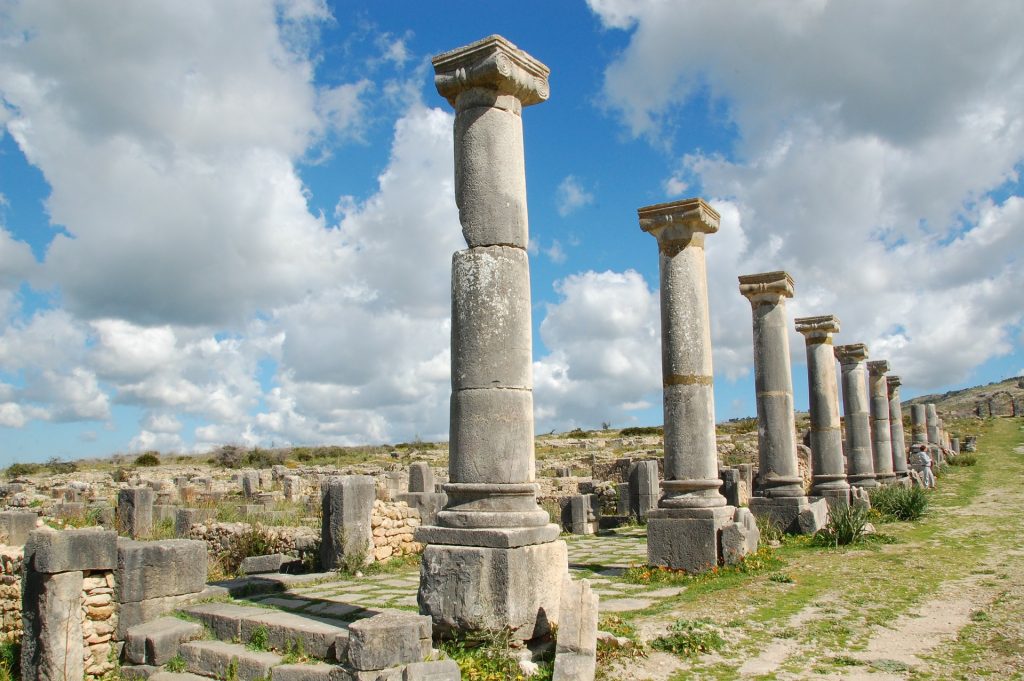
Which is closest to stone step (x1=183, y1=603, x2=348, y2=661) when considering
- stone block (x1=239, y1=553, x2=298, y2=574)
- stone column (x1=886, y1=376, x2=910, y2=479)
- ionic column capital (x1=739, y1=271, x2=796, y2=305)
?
stone block (x1=239, y1=553, x2=298, y2=574)

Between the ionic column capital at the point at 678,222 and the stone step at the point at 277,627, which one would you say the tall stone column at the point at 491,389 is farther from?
the ionic column capital at the point at 678,222

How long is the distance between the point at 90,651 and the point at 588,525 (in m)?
11.6

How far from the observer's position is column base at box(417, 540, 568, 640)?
244 inches

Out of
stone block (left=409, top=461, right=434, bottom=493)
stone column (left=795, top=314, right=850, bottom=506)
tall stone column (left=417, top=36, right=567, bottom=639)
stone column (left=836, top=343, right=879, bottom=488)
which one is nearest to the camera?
tall stone column (left=417, top=36, right=567, bottom=639)

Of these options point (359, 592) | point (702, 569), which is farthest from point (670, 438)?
point (359, 592)

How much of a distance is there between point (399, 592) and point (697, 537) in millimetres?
3994

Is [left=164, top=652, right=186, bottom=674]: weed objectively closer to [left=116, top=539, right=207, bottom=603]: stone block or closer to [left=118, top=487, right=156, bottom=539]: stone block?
[left=116, top=539, right=207, bottom=603]: stone block

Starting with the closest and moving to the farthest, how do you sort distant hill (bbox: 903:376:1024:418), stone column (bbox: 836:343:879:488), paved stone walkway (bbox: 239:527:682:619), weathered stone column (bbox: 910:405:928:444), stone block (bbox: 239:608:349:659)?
stone block (bbox: 239:608:349:659) < paved stone walkway (bbox: 239:527:682:619) < stone column (bbox: 836:343:879:488) < weathered stone column (bbox: 910:405:928:444) < distant hill (bbox: 903:376:1024:418)

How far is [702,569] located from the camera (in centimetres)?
1032

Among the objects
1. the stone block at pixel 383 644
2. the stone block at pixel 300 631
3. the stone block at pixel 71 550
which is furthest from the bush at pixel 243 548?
the stone block at pixel 383 644

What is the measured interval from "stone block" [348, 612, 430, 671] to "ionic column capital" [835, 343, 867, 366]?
2071 centimetres

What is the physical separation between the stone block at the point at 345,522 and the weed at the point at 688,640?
19.1 ft

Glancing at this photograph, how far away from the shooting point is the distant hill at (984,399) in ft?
256

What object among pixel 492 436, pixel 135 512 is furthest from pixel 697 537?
→ pixel 135 512
